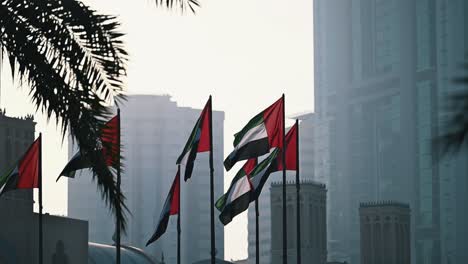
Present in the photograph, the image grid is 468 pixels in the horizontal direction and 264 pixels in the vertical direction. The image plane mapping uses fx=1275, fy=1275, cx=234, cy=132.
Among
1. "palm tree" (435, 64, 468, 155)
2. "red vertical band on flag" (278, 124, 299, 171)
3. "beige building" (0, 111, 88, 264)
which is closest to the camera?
"palm tree" (435, 64, 468, 155)

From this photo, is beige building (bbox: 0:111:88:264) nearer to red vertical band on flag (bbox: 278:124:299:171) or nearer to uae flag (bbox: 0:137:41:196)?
red vertical band on flag (bbox: 278:124:299:171)

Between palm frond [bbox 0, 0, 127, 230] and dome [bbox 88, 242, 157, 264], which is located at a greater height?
palm frond [bbox 0, 0, 127, 230]

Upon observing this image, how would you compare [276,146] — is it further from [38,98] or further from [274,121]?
[38,98]

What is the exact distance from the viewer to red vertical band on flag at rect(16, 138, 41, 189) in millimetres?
43219

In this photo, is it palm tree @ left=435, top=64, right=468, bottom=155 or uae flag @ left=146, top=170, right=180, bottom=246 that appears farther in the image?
uae flag @ left=146, top=170, right=180, bottom=246

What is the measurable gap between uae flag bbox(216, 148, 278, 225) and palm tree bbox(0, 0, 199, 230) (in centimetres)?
2742

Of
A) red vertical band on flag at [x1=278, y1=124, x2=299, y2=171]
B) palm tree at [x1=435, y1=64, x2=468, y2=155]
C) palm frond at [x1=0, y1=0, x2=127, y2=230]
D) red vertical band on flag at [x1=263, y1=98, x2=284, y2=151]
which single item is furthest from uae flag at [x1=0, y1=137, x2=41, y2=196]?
palm tree at [x1=435, y1=64, x2=468, y2=155]

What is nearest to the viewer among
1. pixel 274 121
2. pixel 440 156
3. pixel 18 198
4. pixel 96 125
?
pixel 440 156

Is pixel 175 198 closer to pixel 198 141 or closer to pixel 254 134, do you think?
pixel 198 141

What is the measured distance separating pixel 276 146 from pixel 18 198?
46450 mm

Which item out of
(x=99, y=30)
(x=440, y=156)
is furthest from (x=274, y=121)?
(x=440, y=156)

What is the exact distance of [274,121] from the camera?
161ft

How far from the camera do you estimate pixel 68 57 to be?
2073cm

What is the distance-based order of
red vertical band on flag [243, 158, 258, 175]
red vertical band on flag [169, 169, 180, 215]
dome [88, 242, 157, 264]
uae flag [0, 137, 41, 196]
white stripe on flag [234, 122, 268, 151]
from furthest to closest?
dome [88, 242, 157, 264] < red vertical band on flag [169, 169, 180, 215] < red vertical band on flag [243, 158, 258, 175] < white stripe on flag [234, 122, 268, 151] < uae flag [0, 137, 41, 196]
